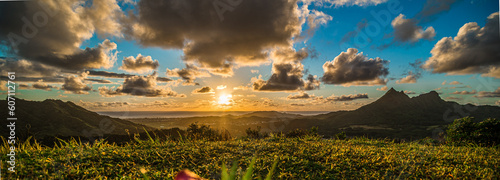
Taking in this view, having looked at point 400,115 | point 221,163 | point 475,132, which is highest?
point 221,163

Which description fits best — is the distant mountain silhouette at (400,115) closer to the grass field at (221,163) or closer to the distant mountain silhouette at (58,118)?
the distant mountain silhouette at (58,118)

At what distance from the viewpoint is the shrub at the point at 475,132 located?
981 centimetres

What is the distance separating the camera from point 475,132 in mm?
10227

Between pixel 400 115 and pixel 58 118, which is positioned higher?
pixel 58 118

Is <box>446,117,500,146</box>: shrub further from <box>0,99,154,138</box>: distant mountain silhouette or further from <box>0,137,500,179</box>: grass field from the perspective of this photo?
<box>0,99,154,138</box>: distant mountain silhouette

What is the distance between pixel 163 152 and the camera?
4.79 meters

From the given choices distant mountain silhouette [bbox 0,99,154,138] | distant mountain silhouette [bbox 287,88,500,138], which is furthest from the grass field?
distant mountain silhouette [bbox 287,88,500,138]

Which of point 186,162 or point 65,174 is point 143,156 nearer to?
point 186,162

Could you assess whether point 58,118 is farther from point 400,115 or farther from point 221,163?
point 400,115

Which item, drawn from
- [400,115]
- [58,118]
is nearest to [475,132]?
[58,118]

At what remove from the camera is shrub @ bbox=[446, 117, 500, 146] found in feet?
32.2

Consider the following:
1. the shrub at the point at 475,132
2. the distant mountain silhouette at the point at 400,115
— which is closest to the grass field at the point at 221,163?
the shrub at the point at 475,132

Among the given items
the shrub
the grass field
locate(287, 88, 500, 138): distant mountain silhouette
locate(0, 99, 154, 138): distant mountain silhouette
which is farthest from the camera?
locate(287, 88, 500, 138): distant mountain silhouette

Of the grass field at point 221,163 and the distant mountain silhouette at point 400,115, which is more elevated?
the grass field at point 221,163
